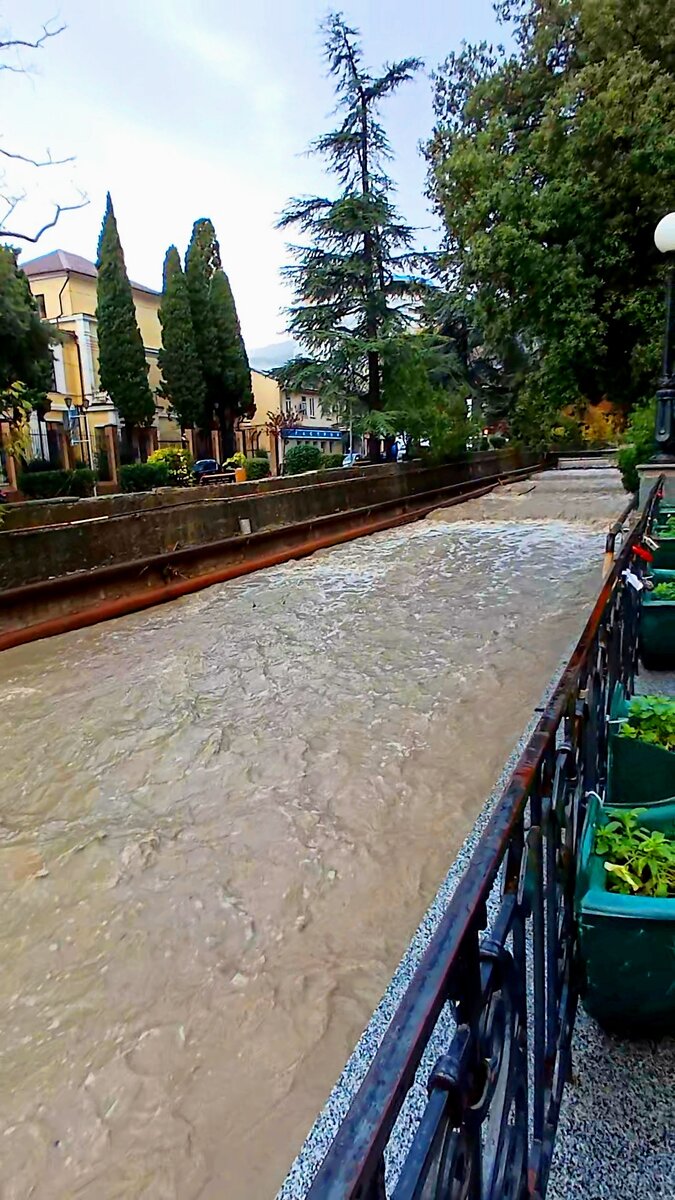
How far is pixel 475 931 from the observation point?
877 millimetres

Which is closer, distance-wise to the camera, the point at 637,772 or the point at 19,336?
the point at 637,772

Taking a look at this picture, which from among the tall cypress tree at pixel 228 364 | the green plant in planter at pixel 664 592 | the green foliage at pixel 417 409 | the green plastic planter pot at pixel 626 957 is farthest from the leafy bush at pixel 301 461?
the green plastic planter pot at pixel 626 957

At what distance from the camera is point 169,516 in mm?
8523

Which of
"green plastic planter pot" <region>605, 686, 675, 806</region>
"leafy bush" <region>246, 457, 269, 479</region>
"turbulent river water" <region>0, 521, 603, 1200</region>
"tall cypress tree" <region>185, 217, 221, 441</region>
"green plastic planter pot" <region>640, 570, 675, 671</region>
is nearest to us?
"turbulent river water" <region>0, 521, 603, 1200</region>

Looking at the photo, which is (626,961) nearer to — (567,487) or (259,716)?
→ (259,716)

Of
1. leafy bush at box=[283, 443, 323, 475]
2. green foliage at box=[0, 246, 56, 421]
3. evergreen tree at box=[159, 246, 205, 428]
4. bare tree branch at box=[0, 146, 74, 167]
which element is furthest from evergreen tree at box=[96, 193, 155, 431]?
bare tree branch at box=[0, 146, 74, 167]

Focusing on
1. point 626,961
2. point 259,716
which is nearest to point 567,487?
point 259,716

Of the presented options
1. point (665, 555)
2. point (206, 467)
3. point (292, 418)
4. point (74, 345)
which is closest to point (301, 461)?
point (206, 467)

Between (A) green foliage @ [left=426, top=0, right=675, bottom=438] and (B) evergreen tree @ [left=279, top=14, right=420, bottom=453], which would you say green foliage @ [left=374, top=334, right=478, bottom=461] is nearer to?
(B) evergreen tree @ [left=279, top=14, right=420, bottom=453]

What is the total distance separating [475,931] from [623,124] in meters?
11.8

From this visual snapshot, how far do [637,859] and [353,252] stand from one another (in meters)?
19.0

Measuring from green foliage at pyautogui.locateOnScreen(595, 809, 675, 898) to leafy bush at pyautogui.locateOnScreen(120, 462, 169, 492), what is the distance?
1644cm

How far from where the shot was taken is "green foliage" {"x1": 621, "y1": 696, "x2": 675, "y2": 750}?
226 cm

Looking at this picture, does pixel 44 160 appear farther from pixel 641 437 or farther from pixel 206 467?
pixel 206 467
